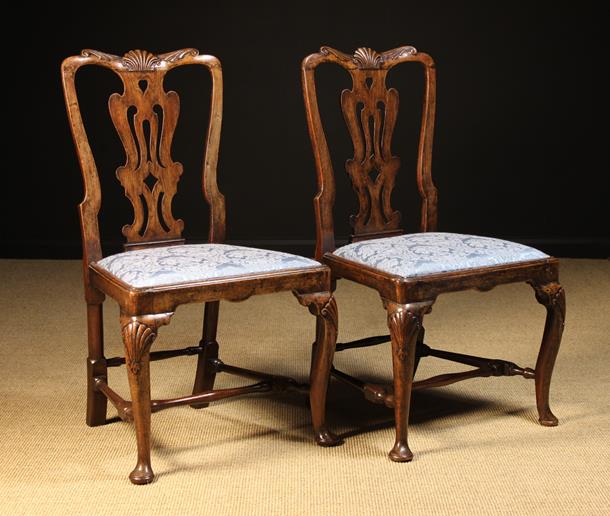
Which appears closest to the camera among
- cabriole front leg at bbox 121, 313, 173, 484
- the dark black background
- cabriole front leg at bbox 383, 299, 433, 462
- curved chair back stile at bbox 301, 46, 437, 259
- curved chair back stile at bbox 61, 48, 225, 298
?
cabriole front leg at bbox 121, 313, 173, 484

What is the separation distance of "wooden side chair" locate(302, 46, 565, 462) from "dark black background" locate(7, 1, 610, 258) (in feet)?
6.75

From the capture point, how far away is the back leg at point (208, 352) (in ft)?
9.78

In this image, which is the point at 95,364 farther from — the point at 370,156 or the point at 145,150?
the point at 370,156

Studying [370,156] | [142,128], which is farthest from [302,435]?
[142,128]

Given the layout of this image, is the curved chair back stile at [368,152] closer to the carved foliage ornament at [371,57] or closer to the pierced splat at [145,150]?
the carved foliage ornament at [371,57]

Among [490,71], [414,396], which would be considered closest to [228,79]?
[490,71]

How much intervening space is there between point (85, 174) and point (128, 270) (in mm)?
356

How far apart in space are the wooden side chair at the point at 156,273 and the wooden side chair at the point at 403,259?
0.17 meters

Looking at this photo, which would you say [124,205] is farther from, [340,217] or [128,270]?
[128,270]

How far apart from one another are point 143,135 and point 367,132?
0.65 metres

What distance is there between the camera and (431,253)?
2.71 m

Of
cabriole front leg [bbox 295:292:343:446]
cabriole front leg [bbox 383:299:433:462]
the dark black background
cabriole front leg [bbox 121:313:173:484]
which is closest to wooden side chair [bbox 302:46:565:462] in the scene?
cabriole front leg [bbox 383:299:433:462]

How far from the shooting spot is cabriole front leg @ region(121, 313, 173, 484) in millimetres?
2434

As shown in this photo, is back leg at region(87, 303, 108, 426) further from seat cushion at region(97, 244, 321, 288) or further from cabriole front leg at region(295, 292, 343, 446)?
cabriole front leg at region(295, 292, 343, 446)
